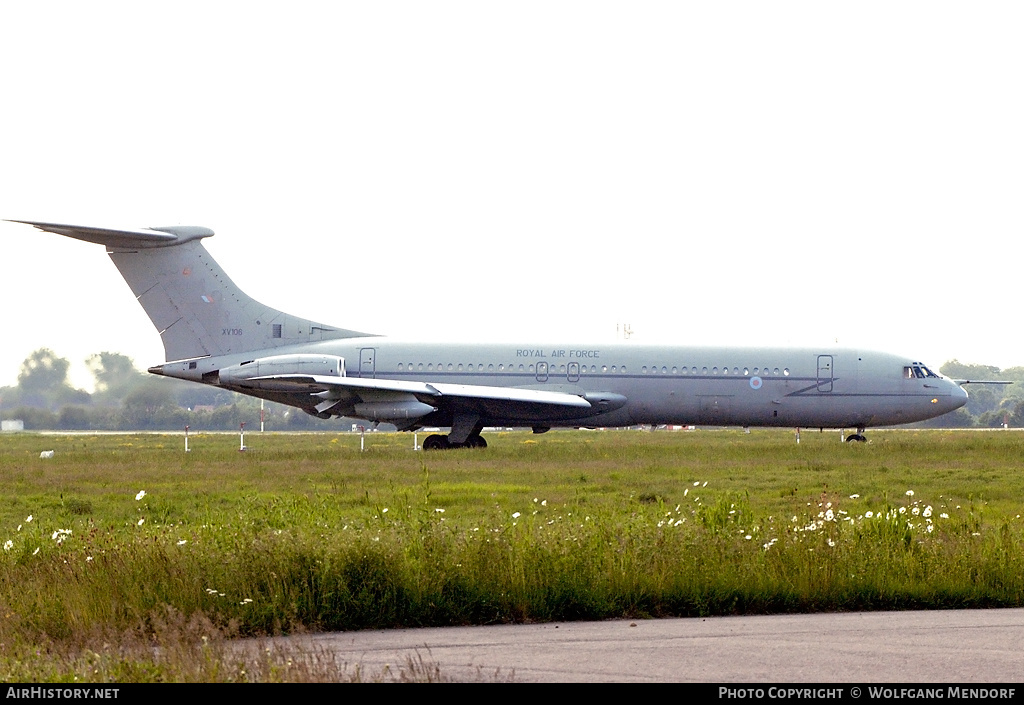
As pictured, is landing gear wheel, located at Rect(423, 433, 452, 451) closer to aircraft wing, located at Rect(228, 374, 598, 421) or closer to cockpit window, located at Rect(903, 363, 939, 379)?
aircraft wing, located at Rect(228, 374, 598, 421)

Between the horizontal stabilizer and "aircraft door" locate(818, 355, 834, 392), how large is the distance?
16.9 meters

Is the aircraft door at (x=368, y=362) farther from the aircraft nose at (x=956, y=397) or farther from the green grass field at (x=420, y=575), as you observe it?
the green grass field at (x=420, y=575)

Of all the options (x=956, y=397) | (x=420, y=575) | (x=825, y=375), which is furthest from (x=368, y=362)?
(x=420, y=575)

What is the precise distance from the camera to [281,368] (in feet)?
104

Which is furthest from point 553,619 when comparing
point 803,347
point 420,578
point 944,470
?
point 803,347

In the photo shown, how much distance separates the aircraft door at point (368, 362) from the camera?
3275cm

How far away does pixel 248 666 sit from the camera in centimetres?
652

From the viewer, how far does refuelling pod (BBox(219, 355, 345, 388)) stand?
104 feet

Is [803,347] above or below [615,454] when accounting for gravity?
above

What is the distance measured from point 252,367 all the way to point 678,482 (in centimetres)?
1486

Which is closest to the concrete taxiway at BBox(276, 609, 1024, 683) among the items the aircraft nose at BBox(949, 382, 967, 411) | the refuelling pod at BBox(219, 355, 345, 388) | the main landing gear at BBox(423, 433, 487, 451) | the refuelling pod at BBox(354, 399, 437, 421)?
the refuelling pod at BBox(354, 399, 437, 421)

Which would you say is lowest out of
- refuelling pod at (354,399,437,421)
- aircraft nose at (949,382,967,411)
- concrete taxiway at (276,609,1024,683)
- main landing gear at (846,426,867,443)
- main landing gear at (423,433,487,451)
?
main landing gear at (423,433,487,451)

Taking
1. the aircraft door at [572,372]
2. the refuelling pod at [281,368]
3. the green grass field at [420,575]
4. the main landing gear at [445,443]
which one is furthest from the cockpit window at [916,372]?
the green grass field at [420,575]
